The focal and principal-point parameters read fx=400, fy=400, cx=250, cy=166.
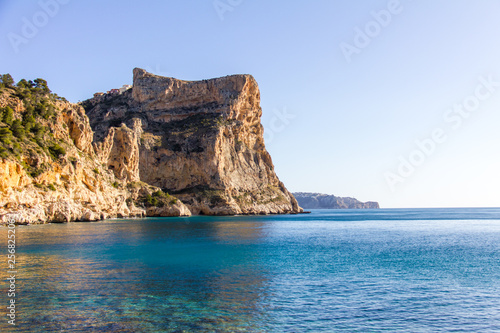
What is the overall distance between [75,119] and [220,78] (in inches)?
2572

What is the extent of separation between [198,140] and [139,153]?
58.2 ft

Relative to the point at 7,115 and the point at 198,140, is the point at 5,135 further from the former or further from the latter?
the point at 198,140

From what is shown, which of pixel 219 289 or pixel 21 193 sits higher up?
pixel 21 193

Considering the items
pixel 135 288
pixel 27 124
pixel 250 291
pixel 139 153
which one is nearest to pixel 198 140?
pixel 139 153

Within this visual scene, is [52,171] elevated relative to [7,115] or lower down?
lower down

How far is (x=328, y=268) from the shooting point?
Answer: 25.5 m

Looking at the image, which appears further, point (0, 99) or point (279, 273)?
point (0, 99)

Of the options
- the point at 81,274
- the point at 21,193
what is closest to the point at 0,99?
the point at 21,193

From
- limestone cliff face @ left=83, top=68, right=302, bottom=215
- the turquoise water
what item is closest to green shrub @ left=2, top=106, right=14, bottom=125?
the turquoise water

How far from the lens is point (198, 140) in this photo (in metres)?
121

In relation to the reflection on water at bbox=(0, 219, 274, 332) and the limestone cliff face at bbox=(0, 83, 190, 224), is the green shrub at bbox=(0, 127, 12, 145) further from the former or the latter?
the reflection on water at bbox=(0, 219, 274, 332)

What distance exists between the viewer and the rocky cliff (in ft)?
186

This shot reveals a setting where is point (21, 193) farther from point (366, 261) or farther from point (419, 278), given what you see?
point (419, 278)

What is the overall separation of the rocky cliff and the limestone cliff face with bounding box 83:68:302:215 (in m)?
0.32
